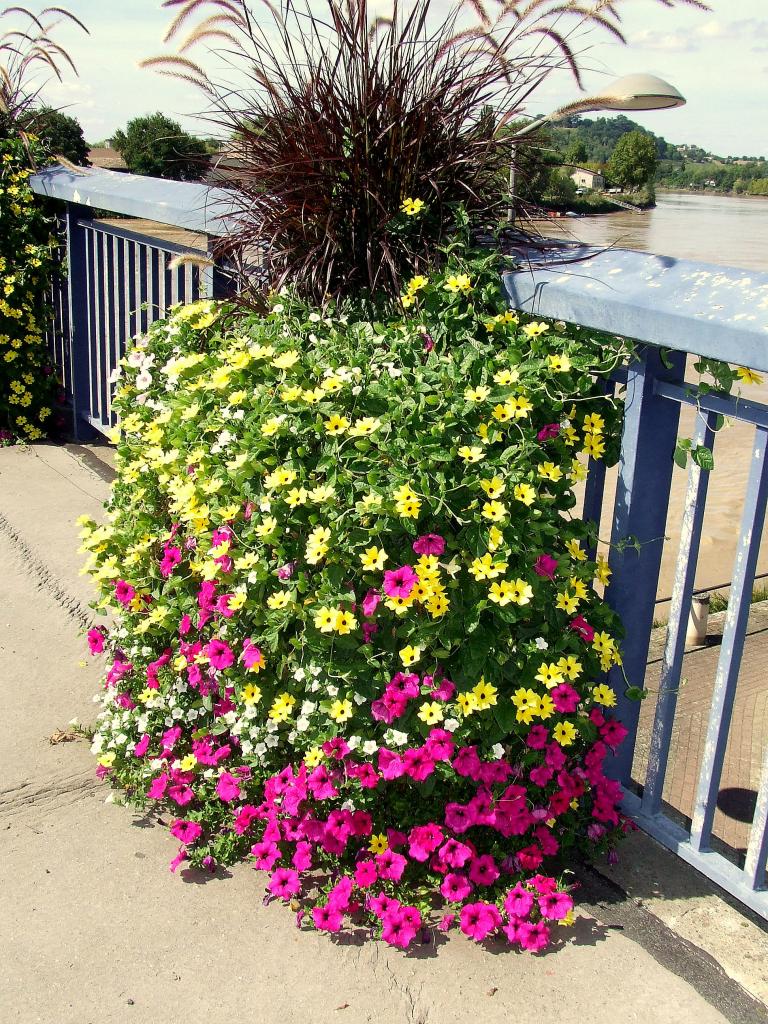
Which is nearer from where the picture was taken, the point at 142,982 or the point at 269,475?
the point at 142,982

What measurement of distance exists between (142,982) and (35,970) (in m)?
0.24

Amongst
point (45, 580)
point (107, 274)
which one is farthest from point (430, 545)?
point (107, 274)

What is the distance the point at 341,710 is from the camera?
2242 mm

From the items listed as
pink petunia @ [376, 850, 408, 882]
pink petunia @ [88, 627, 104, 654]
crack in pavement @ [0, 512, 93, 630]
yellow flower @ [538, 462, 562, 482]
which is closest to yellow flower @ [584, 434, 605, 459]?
yellow flower @ [538, 462, 562, 482]

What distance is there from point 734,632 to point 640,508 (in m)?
0.36

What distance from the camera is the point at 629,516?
2406 mm

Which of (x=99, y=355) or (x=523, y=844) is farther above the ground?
(x=99, y=355)

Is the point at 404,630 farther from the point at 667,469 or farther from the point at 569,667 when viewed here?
the point at 667,469

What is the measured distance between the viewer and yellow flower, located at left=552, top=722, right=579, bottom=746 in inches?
90.5

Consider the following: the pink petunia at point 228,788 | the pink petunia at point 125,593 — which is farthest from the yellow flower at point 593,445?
the pink petunia at point 125,593

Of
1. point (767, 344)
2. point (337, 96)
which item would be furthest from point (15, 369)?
point (767, 344)

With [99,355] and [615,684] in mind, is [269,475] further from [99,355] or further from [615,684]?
[99,355]

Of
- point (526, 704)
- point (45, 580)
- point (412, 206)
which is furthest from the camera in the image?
point (45, 580)

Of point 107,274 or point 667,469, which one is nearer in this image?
point 667,469
